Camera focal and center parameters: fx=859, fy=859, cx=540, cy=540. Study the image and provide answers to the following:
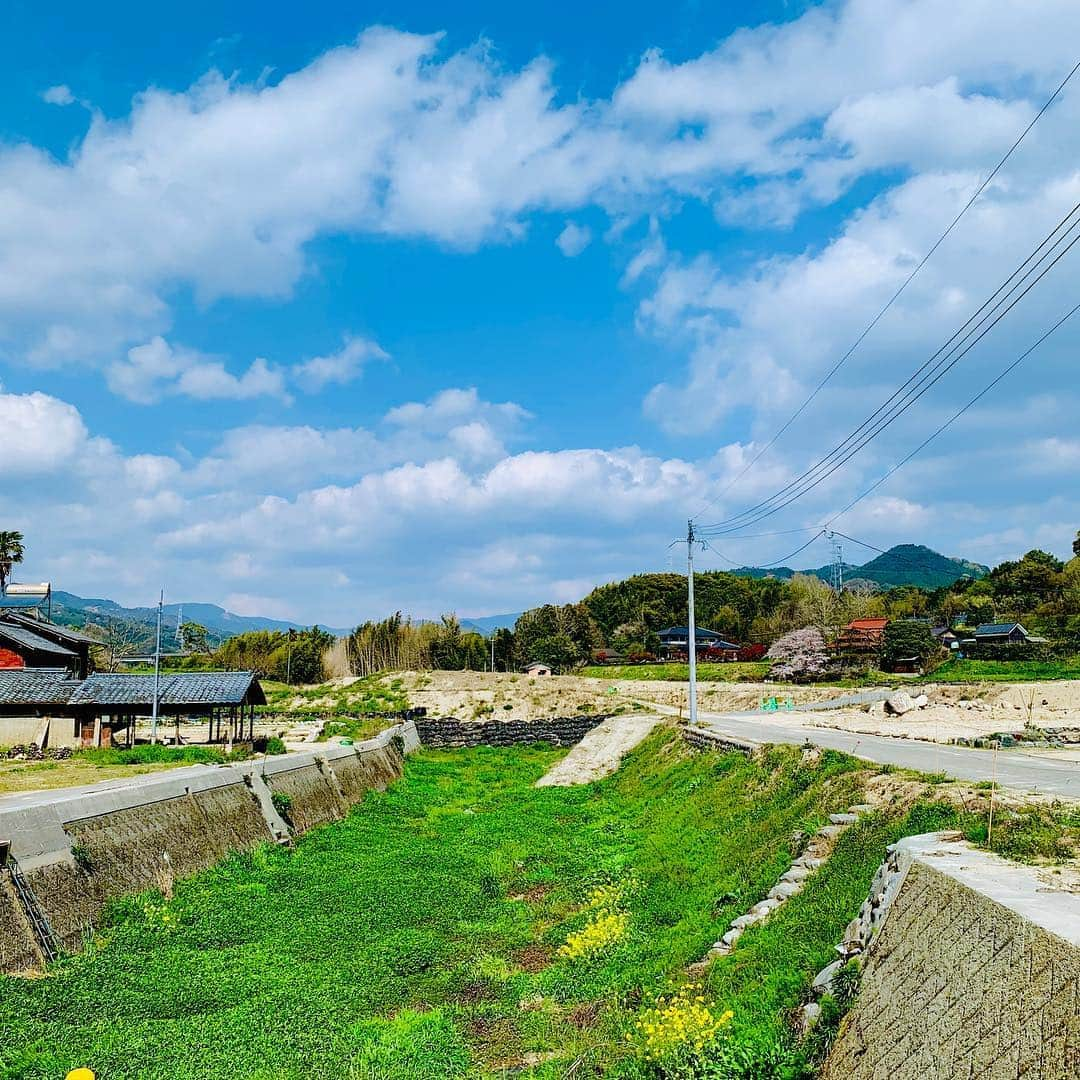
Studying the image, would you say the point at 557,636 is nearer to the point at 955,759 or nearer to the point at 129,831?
the point at 955,759

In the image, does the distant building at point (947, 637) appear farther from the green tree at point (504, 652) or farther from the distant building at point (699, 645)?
the green tree at point (504, 652)

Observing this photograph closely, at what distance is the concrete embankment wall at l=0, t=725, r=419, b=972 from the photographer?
1112cm

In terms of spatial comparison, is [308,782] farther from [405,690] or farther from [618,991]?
[405,690]

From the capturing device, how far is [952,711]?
3222 centimetres

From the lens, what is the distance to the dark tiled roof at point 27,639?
34.5 m

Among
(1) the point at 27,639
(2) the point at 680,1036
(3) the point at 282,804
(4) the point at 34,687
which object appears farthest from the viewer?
(1) the point at 27,639

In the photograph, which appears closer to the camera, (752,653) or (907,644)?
(907,644)

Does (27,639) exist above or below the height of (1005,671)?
above

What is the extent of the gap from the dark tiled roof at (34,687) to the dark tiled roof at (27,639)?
3307mm

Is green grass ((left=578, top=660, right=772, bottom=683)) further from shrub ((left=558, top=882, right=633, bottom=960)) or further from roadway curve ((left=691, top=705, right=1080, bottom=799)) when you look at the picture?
shrub ((left=558, top=882, right=633, bottom=960))

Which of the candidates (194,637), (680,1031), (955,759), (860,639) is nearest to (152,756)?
(955,759)

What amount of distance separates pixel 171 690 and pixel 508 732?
21.7 m

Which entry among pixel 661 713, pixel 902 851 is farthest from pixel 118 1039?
pixel 661 713

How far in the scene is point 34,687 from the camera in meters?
30.7
